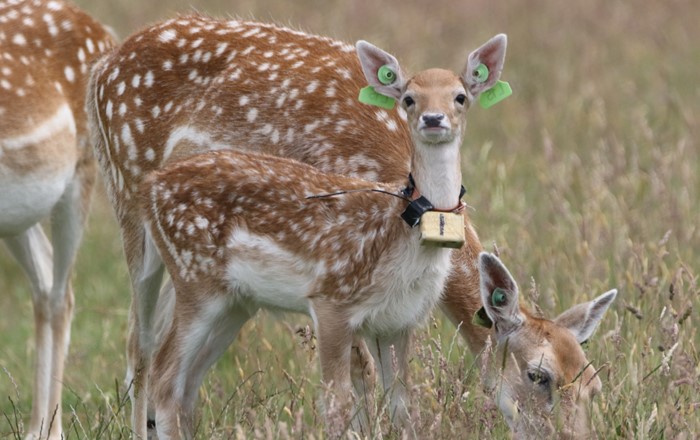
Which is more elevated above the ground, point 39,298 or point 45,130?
point 45,130

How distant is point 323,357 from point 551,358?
0.82 metres

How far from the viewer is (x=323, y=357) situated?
17.6 feet

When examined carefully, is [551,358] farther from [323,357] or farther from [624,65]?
Answer: [624,65]

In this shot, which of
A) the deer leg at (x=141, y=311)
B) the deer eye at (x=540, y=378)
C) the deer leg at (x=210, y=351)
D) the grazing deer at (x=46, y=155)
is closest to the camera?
the deer eye at (x=540, y=378)

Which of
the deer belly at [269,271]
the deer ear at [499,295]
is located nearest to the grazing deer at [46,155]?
the deer belly at [269,271]

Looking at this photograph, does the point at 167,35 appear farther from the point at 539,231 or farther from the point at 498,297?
the point at 539,231

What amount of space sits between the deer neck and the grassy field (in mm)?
534

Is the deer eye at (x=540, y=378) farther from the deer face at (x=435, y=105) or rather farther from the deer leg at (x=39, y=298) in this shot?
the deer leg at (x=39, y=298)

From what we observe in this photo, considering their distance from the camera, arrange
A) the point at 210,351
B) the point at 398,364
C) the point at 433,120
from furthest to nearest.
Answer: the point at 210,351
the point at 398,364
the point at 433,120

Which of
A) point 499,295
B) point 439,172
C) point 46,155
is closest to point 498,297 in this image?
point 499,295

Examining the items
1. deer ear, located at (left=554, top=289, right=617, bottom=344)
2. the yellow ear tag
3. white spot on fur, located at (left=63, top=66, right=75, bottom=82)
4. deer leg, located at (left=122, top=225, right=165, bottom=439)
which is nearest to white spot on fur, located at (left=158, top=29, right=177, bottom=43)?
deer leg, located at (left=122, top=225, right=165, bottom=439)

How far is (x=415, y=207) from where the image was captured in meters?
5.21

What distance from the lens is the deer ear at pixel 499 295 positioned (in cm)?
541

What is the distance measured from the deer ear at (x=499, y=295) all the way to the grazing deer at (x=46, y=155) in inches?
106
